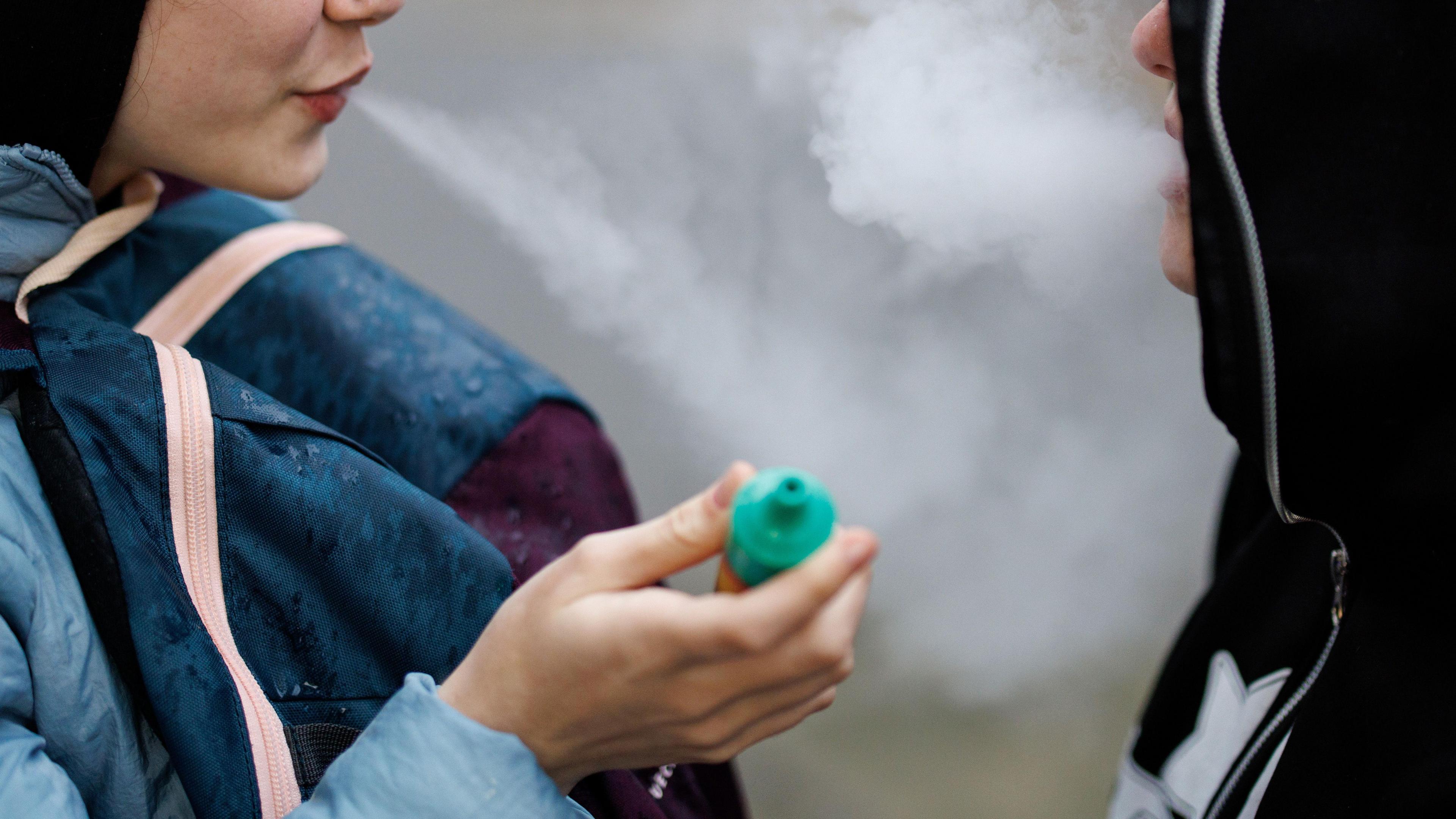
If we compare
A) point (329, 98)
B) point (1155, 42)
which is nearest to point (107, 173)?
point (329, 98)

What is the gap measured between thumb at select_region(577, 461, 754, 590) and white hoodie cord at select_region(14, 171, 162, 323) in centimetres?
44

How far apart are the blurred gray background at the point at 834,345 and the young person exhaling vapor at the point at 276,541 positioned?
0.26 meters

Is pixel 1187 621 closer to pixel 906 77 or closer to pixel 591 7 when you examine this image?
pixel 906 77

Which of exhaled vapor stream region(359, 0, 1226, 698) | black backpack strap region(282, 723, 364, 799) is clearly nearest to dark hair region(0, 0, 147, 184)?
exhaled vapor stream region(359, 0, 1226, 698)

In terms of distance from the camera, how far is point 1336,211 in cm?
56

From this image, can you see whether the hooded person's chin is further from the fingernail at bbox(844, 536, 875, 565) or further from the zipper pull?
the fingernail at bbox(844, 536, 875, 565)

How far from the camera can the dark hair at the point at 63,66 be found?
601 millimetres

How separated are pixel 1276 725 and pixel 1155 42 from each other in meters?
0.52

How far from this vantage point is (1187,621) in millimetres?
979

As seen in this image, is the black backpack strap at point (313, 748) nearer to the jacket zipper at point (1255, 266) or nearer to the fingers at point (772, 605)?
the fingers at point (772, 605)

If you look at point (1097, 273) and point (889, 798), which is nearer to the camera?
point (1097, 273)

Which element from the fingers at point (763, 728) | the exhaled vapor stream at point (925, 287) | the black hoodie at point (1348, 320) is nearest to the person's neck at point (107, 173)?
the exhaled vapor stream at point (925, 287)

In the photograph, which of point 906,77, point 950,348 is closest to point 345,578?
point 906,77

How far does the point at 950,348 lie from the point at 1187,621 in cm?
51
